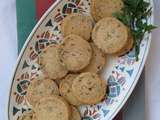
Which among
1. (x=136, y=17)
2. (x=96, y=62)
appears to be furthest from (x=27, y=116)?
(x=136, y=17)

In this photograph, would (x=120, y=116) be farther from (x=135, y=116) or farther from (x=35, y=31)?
(x=35, y=31)

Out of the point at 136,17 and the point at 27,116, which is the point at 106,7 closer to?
the point at 136,17

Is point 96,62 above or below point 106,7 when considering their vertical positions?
below

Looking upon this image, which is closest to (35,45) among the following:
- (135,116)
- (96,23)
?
(96,23)

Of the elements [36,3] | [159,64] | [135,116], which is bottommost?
[135,116]

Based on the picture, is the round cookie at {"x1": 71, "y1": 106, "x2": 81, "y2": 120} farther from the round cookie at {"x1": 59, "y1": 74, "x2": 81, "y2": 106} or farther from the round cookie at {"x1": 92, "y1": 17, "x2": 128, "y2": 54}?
the round cookie at {"x1": 92, "y1": 17, "x2": 128, "y2": 54}
